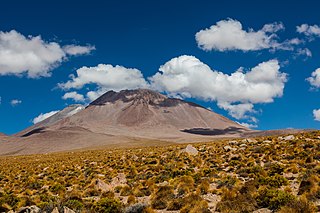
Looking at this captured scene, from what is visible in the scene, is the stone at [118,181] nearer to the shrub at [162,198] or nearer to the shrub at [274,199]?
the shrub at [162,198]

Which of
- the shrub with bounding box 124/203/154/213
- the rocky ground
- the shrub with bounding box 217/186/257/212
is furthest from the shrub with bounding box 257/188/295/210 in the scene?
the shrub with bounding box 124/203/154/213

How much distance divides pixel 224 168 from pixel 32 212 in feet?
55.0

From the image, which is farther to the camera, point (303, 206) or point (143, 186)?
point (143, 186)

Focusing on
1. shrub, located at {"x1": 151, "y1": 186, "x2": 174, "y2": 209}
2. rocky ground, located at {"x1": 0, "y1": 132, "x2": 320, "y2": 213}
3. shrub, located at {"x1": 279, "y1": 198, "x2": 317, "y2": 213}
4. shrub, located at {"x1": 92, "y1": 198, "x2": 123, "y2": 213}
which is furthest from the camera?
shrub, located at {"x1": 151, "y1": 186, "x2": 174, "y2": 209}

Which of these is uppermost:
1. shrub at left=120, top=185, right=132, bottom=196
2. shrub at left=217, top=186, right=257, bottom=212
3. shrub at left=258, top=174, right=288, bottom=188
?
shrub at left=258, top=174, right=288, bottom=188

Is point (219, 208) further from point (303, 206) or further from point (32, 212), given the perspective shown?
point (32, 212)

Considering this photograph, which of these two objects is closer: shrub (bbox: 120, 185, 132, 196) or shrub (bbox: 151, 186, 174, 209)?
shrub (bbox: 151, 186, 174, 209)

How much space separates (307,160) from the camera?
23.6 metres

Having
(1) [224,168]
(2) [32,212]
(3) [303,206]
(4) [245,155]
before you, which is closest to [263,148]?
(4) [245,155]

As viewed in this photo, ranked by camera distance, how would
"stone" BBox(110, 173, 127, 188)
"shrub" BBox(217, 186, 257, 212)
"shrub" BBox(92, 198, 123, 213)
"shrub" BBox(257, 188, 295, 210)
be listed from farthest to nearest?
"stone" BBox(110, 173, 127, 188) → "shrub" BBox(92, 198, 123, 213) → "shrub" BBox(217, 186, 257, 212) → "shrub" BBox(257, 188, 295, 210)

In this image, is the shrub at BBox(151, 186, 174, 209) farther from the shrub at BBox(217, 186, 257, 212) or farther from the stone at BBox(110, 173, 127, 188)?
the stone at BBox(110, 173, 127, 188)

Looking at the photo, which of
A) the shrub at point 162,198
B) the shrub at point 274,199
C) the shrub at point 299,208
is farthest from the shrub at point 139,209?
the shrub at point 299,208

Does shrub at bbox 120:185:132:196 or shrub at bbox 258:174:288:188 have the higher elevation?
shrub at bbox 258:174:288:188

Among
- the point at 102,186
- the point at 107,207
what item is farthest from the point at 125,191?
the point at 107,207
